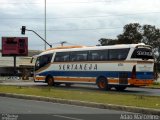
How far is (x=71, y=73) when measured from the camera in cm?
3703

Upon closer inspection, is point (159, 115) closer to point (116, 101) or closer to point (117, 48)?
point (116, 101)

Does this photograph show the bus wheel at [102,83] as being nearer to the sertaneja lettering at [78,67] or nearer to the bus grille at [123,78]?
the sertaneja lettering at [78,67]

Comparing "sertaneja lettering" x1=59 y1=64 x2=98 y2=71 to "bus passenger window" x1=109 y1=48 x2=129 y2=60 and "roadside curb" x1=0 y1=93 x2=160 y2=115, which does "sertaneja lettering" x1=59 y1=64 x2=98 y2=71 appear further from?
"roadside curb" x1=0 y1=93 x2=160 y2=115

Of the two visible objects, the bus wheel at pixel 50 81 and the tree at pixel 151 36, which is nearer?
the bus wheel at pixel 50 81

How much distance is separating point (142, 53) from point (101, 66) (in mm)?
3488

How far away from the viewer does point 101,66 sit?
111ft

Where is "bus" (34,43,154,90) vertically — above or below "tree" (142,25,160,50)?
below

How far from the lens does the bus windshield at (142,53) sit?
104ft

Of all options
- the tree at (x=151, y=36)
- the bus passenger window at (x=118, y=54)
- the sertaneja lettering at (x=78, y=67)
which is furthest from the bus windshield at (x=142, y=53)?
the tree at (x=151, y=36)

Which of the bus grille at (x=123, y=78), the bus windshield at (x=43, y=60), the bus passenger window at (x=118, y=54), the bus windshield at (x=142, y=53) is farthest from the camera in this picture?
the bus windshield at (x=43, y=60)

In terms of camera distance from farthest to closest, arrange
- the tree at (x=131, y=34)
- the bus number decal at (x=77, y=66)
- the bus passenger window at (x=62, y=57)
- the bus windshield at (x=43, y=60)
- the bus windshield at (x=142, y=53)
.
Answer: the tree at (x=131, y=34) < the bus windshield at (x=43, y=60) < the bus passenger window at (x=62, y=57) < the bus number decal at (x=77, y=66) < the bus windshield at (x=142, y=53)

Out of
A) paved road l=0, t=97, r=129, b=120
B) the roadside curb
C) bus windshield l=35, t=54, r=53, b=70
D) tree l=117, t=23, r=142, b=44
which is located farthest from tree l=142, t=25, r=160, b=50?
paved road l=0, t=97, r=129, b=120

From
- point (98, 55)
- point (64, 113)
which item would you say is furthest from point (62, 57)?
point (64, 113)

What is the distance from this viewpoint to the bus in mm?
31672
